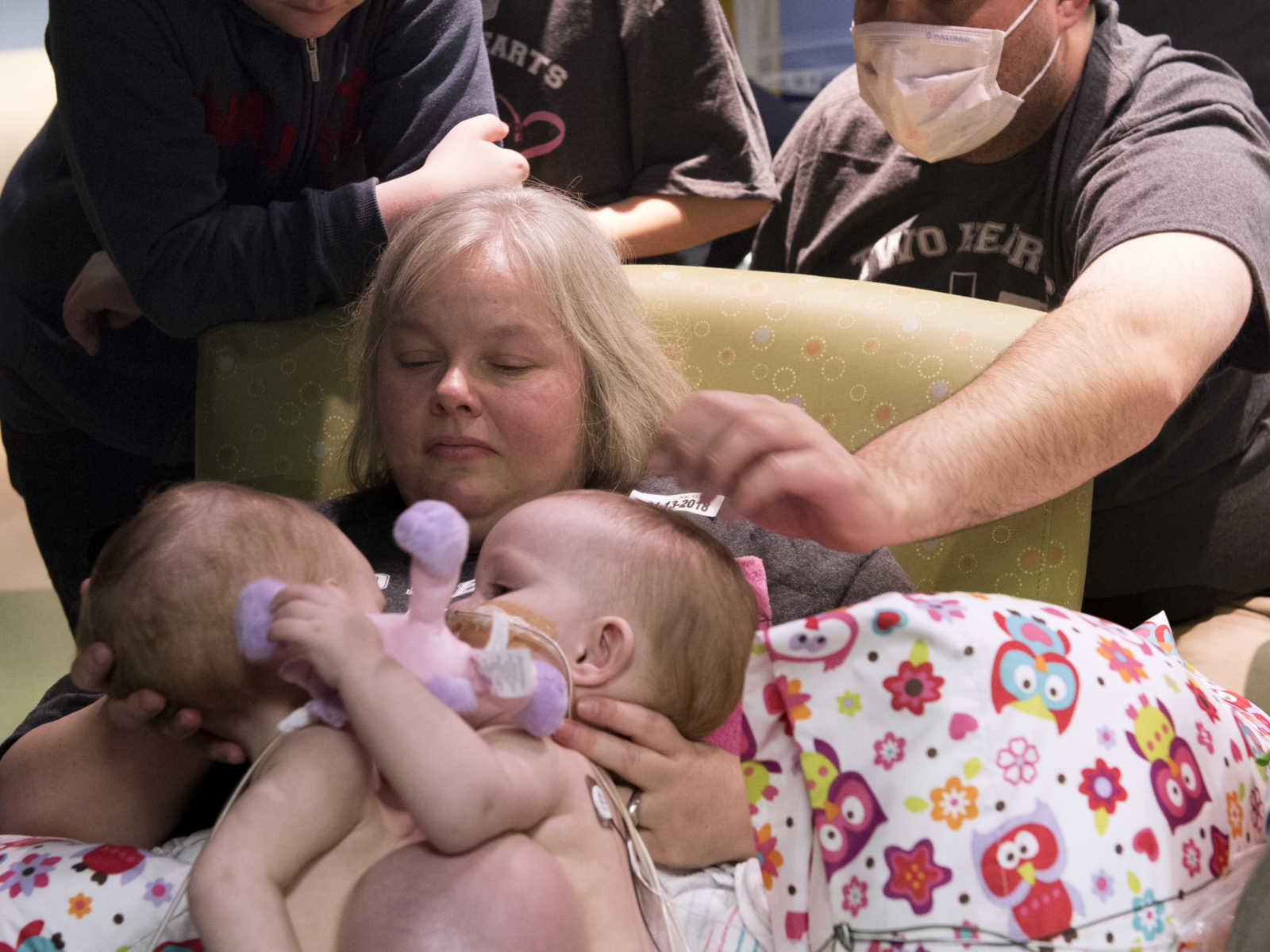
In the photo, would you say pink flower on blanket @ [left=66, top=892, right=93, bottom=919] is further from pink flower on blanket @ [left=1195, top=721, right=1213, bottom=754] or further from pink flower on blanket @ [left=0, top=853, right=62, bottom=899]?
pink flower on blanket @ [left=1195, top=721, right=1213, bottom=754]

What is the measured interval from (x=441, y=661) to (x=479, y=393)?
0.51 meters

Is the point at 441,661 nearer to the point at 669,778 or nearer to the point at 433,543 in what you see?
the point at 433,543

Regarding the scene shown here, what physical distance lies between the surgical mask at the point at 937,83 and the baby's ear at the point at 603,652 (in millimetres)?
1187

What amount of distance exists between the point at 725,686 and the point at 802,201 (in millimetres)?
1365

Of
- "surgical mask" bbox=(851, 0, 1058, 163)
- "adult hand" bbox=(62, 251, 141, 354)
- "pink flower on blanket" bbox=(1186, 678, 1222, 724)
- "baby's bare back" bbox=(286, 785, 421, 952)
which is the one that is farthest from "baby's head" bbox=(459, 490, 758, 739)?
"surgical mask" bbox=(851, 0, 1058, 163)

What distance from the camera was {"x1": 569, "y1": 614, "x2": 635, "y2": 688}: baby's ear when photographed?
3.43 ft

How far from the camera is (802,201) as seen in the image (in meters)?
2.23

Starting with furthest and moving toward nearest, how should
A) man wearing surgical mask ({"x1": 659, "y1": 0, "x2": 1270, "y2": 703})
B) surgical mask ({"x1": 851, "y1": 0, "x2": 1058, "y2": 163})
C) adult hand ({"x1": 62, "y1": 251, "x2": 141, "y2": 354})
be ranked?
surgical mask ({"x1": 851, "y1": 0, "x2": 1058, "y2": 163}) → adult hand ({"x1": 62, "y1": 251, "x2": 141, "y2": 354}) → man wearing surgical mask ({"x1": 659, "y1": 0, "x2": 1270, "y2": 703})

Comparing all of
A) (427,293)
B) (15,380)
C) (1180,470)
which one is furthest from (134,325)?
(1180,470)

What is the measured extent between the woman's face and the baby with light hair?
211 millimetres

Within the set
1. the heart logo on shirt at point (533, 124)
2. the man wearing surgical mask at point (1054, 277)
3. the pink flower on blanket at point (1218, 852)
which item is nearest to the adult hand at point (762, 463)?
the man wearing surgical mask at point (1054, 277)

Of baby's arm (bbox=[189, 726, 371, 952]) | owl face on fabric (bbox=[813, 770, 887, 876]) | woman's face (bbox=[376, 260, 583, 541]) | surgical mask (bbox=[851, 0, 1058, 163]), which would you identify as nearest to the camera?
baby's arm (bbox=[189, 726, 371, 952])

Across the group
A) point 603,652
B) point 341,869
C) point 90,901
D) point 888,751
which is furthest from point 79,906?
point 888,751

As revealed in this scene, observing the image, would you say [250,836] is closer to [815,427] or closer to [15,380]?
[815,427]
